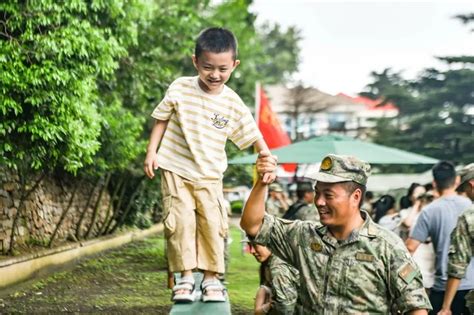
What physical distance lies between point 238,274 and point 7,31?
22.8 feet

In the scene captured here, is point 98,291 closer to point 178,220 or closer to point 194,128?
point 178,220

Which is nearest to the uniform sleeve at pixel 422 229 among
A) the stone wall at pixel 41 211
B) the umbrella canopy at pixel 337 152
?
the umbrella canopy at pixel 337 152

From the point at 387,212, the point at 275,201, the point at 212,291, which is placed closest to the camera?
the point at 212,291

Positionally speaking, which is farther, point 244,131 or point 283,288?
point 283,288

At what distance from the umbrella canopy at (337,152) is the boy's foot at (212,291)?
22.4 ft

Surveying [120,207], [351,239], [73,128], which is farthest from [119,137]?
[351,239]

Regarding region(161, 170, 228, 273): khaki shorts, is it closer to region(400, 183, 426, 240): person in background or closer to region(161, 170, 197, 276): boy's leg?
region(161, 170, 197, 276): boy's leg

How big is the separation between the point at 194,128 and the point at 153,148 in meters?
0.29

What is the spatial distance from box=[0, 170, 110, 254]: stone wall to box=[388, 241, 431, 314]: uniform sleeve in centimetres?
1076

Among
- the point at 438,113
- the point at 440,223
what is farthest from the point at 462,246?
the point at 438,113

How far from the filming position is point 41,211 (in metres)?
16.7

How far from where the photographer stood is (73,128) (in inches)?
435

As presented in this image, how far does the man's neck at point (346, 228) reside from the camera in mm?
4188

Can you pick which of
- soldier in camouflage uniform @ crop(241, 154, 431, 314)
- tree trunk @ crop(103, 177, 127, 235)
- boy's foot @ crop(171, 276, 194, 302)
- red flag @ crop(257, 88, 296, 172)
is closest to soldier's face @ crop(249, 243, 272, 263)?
boy's foot @ crop(171, 276, 194, 302)
